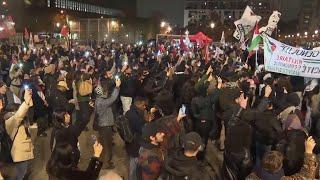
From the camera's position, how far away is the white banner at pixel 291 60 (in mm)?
9617

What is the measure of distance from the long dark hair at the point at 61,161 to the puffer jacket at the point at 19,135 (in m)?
1.60

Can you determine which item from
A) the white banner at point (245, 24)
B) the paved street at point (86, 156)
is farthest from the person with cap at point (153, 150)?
the white banner at point (245, 24)

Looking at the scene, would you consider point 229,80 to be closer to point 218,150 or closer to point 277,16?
point 218,150

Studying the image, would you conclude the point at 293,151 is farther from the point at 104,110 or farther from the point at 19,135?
the point at 19,135

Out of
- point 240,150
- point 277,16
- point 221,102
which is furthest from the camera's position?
point 277,16

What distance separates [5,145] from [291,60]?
246 inches

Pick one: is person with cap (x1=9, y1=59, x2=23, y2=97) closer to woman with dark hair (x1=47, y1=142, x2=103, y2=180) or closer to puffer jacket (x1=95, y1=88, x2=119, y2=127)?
puffer jacket (x1=95, y1=88, x2=119, y2=127)

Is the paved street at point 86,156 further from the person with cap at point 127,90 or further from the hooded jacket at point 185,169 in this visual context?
the hooded jacket at point 185,169

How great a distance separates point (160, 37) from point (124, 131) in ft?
99.3

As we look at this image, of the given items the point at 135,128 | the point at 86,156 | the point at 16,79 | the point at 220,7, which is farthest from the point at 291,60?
the point at 220,7

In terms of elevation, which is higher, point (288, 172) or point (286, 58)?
point (286, 58)

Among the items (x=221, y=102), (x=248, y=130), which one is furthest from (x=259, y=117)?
(x=221, y=102)

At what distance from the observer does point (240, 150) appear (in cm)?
672

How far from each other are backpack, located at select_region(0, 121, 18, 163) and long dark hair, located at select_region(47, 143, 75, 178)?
5.44 ft
